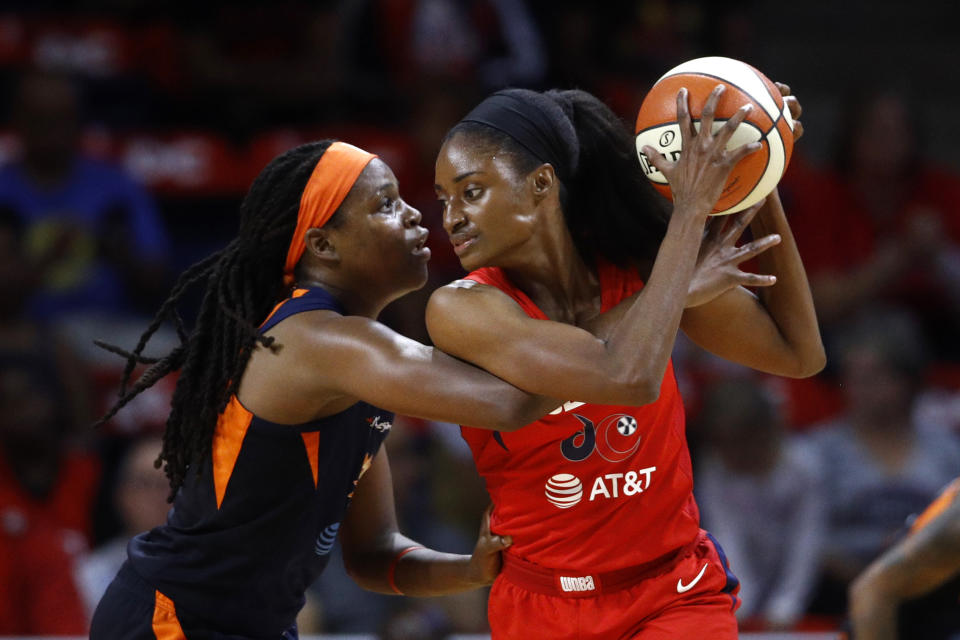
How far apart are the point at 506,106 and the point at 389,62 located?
4747 mm

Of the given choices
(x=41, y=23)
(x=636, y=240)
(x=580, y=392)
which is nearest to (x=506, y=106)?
(x=636, y=240)

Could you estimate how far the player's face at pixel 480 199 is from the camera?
307 cm

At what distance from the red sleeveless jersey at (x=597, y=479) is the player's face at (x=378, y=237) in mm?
239

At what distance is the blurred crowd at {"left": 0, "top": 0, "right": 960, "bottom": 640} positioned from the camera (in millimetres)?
5762

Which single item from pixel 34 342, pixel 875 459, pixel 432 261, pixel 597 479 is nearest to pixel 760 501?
pixel 875 459

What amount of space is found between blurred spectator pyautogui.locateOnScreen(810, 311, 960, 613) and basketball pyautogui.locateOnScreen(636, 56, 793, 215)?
10.5 ft

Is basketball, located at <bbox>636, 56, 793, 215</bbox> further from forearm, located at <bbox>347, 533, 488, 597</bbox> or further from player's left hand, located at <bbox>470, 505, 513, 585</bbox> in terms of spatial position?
forearm, located at <bbox>347, 533, 488, 597</bbox>

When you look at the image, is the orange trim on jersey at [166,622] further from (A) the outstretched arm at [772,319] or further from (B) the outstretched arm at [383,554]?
(A) the outstretched arm at [772,319]

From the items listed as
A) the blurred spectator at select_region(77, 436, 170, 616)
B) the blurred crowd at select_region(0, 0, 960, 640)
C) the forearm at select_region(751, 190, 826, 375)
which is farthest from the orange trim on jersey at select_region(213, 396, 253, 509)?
the blurred spectator at select_region(77, 436, 170, 616)

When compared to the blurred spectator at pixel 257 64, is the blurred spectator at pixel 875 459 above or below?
below

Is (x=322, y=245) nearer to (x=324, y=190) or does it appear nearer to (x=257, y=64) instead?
(x=324, y=190)

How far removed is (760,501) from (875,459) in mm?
559

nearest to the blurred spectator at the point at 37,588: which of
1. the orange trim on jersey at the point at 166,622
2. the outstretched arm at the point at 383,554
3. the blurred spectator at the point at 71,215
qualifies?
the blurred spectator at the point at 71,215

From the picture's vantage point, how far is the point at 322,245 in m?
3.34
